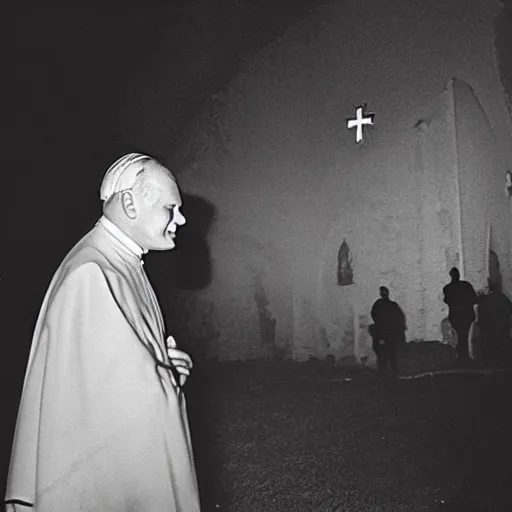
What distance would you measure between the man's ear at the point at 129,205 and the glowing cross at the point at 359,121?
119 inches

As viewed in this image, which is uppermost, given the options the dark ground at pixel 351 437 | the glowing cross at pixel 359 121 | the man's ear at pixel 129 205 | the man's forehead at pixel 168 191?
the glowing cross at pixel 359 121

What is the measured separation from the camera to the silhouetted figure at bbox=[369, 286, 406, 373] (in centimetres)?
410

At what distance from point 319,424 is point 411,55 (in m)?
2.27

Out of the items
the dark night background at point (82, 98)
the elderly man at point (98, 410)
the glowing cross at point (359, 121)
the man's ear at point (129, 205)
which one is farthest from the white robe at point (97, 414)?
the glowing cross at point (359, 121)

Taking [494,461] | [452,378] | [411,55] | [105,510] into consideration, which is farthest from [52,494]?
[411,55]

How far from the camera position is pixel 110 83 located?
401 centimetres

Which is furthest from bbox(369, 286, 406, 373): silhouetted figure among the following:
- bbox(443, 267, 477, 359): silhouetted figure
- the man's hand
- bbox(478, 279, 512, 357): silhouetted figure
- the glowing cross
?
the man's hand

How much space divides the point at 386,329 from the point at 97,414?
9.85 ft

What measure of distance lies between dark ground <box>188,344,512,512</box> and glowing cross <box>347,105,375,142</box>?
136 cm

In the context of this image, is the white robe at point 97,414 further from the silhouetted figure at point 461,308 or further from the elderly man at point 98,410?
the silhouetted figure at point 461,308

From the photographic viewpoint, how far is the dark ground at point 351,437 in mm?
3172

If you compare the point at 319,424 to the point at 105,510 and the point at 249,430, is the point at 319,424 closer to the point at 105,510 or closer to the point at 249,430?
the point at 249,430

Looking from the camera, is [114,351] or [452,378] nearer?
[114,351]

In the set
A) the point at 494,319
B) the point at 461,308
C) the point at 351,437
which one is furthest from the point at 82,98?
the point at 494,319
